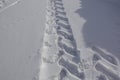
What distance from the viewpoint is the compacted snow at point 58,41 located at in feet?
10.4

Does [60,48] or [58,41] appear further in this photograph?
[58,41]

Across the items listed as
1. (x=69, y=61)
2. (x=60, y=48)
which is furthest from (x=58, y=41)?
(x=69, y=61)

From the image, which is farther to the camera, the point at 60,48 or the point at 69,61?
the point at 60,48

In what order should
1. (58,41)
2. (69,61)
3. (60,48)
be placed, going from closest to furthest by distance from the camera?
1. (69,61)
2. (60,48)
3. (58,41)

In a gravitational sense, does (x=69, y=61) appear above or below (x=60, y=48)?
below

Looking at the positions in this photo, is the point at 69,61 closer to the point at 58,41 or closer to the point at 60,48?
the point at 60,48

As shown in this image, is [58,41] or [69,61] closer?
[69,61]

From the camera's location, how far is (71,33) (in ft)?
14.9

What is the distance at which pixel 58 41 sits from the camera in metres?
4.17

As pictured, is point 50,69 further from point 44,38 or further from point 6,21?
point 6,21

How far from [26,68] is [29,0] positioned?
3270mm

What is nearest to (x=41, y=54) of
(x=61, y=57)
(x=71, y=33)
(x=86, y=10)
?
(x=61, y=57)

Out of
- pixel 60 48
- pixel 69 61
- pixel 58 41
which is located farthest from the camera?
pixel 58 41

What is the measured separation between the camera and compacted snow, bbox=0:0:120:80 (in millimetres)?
3176
